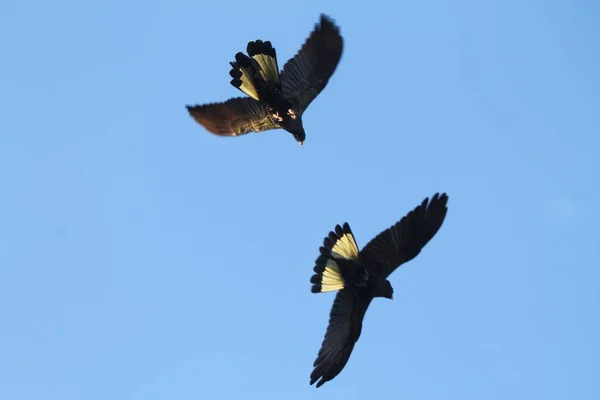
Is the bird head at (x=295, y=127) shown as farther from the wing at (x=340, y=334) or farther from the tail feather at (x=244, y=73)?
the wing at (x=340, y=334)

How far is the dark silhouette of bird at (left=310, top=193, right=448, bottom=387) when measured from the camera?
1814cm

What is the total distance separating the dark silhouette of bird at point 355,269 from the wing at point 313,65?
392 centimetres

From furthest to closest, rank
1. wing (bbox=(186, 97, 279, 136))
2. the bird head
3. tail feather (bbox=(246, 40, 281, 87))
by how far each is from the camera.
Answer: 1. the bird head
2. wing (bbox=(186, 97, 279, 136))
3. tail feather (bbox=(246, 40, 281, 87))

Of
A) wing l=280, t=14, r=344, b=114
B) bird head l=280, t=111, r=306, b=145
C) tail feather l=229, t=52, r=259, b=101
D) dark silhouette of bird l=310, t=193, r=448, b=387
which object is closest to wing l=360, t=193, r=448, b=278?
dark silhouette of bird l=310, t=193, r=448, b=387

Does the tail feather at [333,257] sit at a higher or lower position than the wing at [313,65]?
lower

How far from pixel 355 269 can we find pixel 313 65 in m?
4.79

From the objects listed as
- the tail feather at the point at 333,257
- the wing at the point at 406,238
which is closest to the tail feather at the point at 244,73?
the tail feather at the point at 333,257

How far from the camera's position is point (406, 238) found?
722 inches

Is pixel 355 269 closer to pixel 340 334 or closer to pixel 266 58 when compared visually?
pixel 340 334

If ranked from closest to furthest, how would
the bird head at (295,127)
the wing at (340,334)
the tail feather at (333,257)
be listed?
the tail feather at (333,257) → the wing at (340,334) → the bird head at (295,127)

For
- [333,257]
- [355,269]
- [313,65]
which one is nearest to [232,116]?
[313,65]

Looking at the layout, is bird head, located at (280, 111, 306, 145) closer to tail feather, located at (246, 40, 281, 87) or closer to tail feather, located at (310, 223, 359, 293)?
tail feather, located at (246, 40, 281, 87)

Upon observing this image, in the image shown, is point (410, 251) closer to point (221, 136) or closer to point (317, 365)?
point (317, 365)

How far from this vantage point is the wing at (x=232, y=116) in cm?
2100
